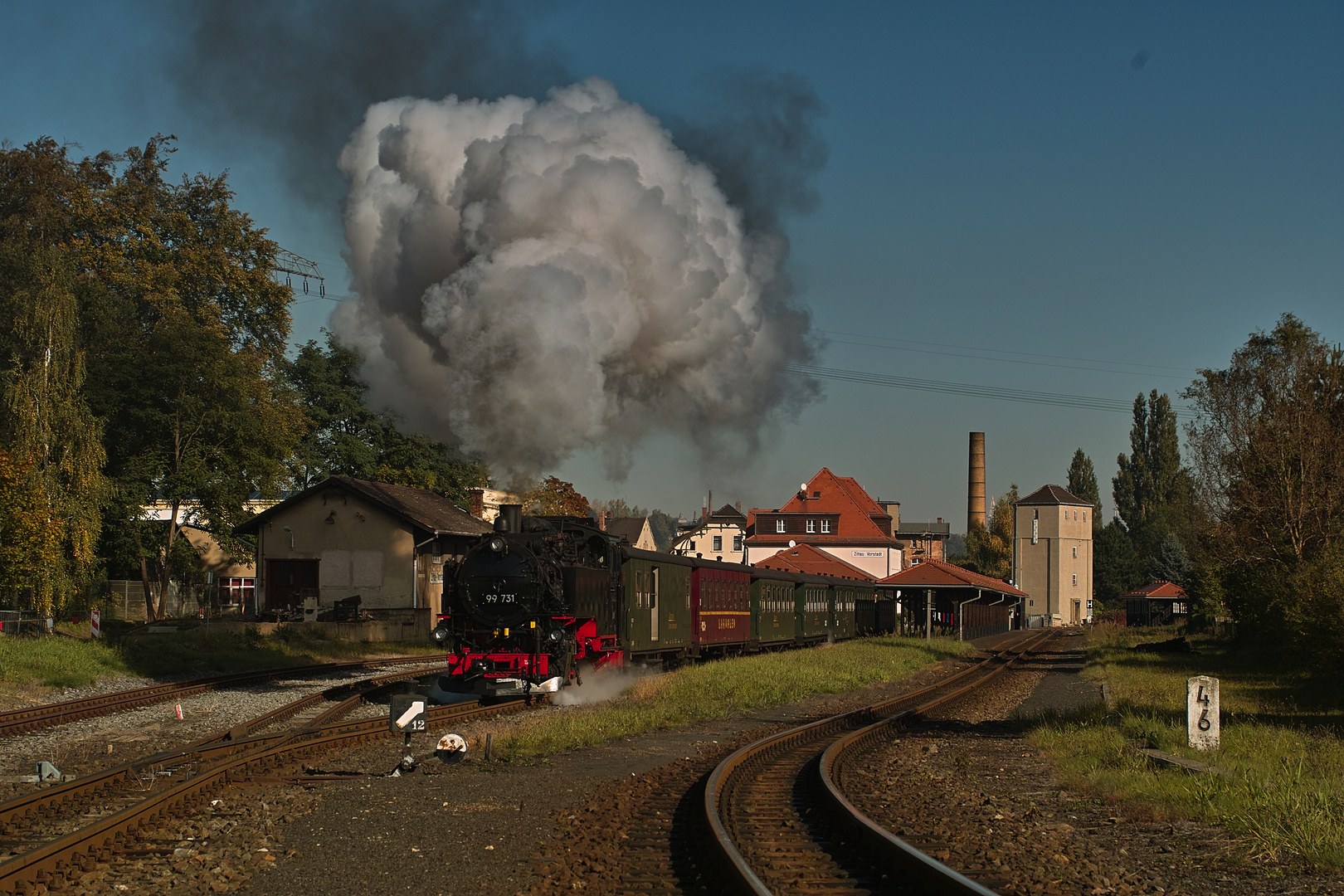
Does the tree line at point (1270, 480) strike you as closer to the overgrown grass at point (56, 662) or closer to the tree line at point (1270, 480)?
the tree line at point (1270, 480)

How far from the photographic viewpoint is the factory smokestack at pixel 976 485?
102 m

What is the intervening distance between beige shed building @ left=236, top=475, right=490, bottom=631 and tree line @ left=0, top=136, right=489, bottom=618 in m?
1.67

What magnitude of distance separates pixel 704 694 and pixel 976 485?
3451 inches

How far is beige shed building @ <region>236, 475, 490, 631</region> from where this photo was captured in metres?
39.3

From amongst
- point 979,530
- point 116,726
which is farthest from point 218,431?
point 979,530

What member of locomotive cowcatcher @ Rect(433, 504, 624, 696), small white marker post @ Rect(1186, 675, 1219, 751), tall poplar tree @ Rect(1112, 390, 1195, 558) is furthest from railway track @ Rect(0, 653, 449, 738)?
tall poplar tree @ Rect(1112, 390, 1195, 558)

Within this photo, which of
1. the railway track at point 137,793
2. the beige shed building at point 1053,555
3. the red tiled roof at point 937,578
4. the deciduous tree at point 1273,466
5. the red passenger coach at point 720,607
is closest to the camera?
the railway track at point 137,793

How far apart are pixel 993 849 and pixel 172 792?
650 cm

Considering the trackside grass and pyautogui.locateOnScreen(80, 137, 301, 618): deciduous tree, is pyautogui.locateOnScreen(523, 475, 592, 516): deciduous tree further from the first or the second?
the trackside grass

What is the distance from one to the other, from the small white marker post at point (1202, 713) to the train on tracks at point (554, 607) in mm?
9256

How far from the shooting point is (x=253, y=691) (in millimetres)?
20578

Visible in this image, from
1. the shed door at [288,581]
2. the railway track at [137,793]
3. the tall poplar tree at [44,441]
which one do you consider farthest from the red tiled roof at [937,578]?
the railway track at [137,793]

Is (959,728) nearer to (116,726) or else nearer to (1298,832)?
(1298,832)

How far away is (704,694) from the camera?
19.6 m
